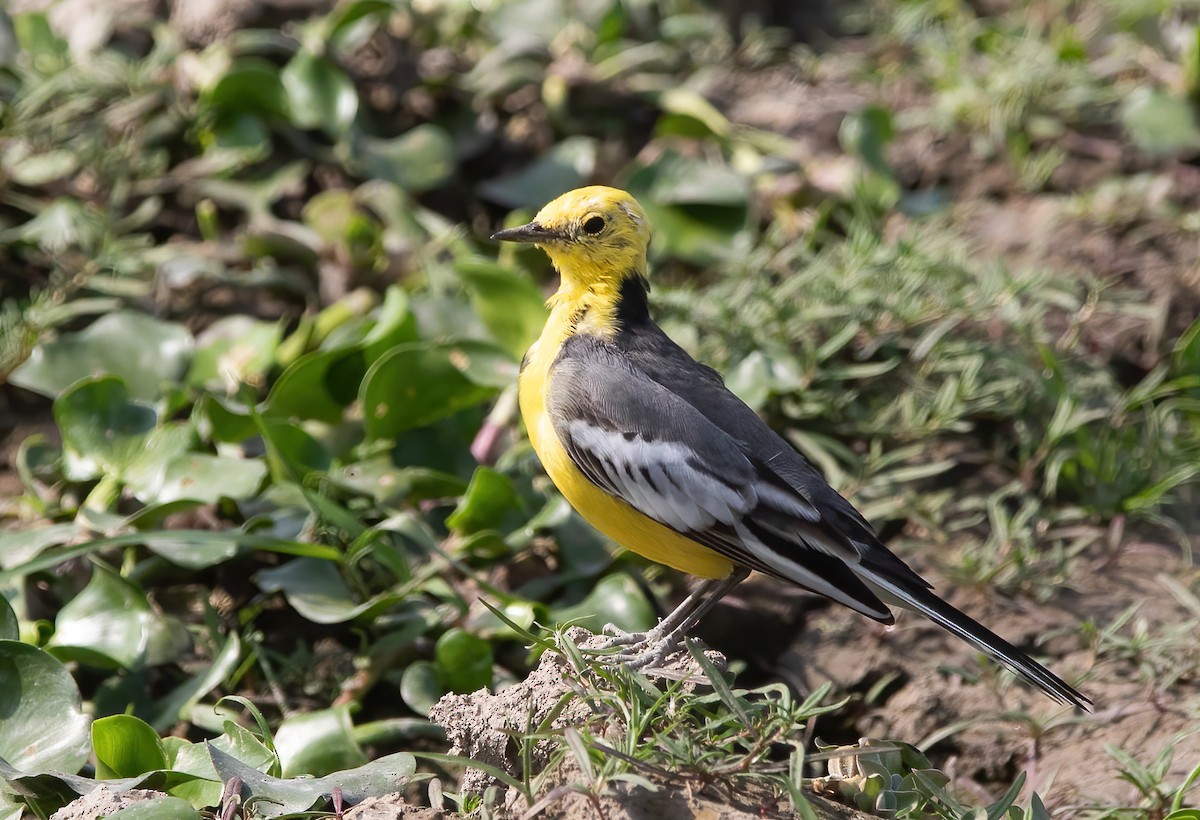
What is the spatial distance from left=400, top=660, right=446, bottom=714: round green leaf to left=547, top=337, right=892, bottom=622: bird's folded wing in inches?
35.2

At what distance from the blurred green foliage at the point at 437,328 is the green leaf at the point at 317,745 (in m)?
0.01

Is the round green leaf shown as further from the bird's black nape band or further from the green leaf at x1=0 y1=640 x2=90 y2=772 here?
the bird's black nape band

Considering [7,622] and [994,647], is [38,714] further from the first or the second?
[994,647]

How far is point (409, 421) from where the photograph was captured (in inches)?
199

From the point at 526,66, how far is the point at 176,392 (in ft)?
8.93


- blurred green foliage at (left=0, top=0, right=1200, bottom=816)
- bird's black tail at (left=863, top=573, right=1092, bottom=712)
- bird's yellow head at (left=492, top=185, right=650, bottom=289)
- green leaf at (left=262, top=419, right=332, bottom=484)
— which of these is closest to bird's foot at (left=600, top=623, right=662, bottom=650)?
blurred green foliage at (left=0, top=0, right=1200, bottom=816)

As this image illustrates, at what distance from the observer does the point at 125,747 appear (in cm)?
356

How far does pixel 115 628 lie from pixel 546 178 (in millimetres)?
3167

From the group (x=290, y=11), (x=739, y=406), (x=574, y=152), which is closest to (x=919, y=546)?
(x=739, y=406)

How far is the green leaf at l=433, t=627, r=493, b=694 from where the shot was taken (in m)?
4.15

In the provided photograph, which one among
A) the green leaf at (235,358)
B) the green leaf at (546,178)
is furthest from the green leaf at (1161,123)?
the green leaf at (235,358)

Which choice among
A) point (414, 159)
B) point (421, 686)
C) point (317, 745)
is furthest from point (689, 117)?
point (317, 745)

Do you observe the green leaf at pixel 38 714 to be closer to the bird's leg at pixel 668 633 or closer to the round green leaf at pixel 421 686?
the round green leaf at pixel 421 686

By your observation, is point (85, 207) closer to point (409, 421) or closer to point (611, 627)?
point (409, 421)
